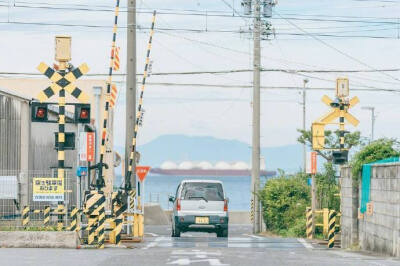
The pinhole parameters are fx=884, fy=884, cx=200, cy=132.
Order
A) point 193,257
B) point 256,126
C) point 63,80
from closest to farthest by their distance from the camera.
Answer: point 193,257 → point 63,80 → point 256,126

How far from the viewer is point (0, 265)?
1562 cm

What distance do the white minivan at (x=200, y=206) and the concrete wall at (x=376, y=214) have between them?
202 inches

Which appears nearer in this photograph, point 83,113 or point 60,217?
point 83,113

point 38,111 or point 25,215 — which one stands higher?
point 38,111

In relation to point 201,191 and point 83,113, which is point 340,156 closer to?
point 201,191

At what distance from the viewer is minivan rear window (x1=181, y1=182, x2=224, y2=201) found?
1182 inches

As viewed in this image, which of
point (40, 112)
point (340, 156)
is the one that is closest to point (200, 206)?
point (340, 156)

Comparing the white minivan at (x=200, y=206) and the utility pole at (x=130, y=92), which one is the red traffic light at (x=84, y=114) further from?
the utility pole at (x=130, y=92)

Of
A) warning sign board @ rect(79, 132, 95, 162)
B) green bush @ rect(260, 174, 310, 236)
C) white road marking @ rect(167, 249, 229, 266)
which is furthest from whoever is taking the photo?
green bush @ rect(260, 174, 310, 236)

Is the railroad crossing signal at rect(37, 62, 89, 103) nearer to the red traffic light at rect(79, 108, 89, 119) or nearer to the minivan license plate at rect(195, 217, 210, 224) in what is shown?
the red traffic light at rect(79, 108, 89, 119)

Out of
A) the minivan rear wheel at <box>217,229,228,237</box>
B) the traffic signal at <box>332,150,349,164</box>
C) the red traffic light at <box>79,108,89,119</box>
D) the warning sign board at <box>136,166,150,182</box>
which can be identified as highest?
the red traffic light at <box>79,108,89,119</box>

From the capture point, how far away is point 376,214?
22172 mm

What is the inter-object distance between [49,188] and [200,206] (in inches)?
355

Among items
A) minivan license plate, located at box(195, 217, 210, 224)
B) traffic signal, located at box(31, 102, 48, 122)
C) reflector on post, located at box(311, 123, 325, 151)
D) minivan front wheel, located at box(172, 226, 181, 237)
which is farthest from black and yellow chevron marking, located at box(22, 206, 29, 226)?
reflector on post, located at box(311, 123, 325, 151)
